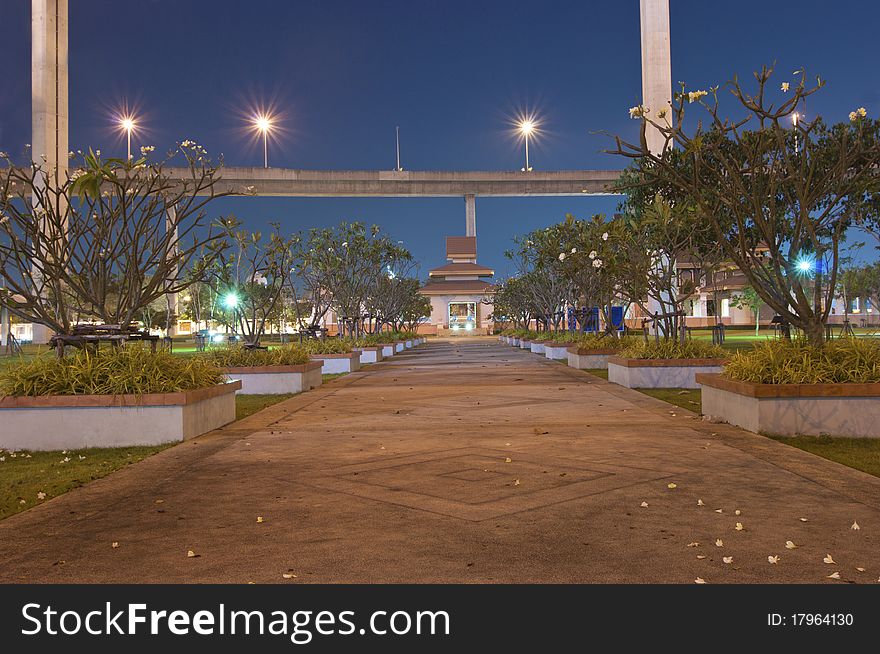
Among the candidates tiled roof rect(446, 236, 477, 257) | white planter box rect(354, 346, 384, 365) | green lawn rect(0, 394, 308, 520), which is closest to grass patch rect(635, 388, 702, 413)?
green lawn rect(0, 394, 308, 520)

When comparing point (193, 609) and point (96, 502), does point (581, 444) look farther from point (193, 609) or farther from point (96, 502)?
point (193, 609)

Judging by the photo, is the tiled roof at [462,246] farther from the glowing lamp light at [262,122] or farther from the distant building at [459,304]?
the glowing lamp light at [262,122]

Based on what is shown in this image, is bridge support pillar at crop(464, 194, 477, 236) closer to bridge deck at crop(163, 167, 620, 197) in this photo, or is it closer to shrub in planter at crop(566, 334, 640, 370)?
bridge deck at crop(163, 167, 620, 197)

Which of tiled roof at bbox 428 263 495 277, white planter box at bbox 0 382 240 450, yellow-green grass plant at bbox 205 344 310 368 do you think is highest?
tiled roof at bbox 428 263 495 277

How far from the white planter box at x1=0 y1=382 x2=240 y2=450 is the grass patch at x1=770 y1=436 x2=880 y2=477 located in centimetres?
707

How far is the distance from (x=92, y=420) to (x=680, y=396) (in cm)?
969

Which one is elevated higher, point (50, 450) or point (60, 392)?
point (60, 392)

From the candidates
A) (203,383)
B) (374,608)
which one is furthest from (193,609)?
(203,383)

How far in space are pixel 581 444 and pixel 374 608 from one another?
533 centimetres

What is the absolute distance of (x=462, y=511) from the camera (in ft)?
19.0

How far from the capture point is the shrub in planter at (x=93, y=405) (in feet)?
30.4

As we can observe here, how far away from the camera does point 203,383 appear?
10.7m

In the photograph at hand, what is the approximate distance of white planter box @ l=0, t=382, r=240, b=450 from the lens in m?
9.25

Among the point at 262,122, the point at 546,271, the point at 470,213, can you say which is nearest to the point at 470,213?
the point at 470,213
